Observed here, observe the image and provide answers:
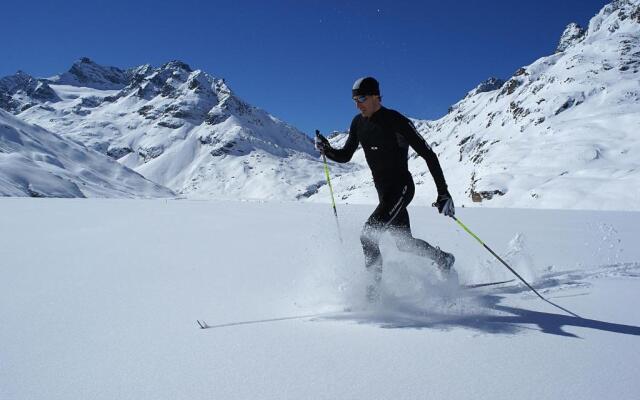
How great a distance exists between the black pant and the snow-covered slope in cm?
7989

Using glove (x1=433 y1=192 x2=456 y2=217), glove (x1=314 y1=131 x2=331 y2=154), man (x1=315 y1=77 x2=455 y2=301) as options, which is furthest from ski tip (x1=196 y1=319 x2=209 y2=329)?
glove (x1=314 y1=131 x2=331 y2=154)

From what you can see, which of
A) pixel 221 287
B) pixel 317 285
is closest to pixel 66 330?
pixel 221 287

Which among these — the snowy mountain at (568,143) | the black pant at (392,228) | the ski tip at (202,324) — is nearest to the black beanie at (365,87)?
the black pant at (392,228)

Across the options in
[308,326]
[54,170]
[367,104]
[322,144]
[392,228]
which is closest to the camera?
[308,326]

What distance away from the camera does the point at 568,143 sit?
64875 millimetres

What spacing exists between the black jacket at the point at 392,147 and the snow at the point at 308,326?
38.6 inches

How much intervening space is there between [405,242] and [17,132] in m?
154

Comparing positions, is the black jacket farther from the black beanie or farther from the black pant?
the black beanie

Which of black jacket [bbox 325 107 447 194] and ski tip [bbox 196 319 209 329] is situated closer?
ski tip [bbox 196 319 209 329]

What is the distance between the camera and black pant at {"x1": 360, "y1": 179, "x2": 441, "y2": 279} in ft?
13.5

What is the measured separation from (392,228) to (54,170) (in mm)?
127877

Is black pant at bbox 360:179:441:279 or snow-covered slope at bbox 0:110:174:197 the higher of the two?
snow-covered slope at bbox 0:110:174:197

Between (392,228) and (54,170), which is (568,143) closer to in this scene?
Answer: (392,228)

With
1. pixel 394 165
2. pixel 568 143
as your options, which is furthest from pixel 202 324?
pixel 568 143
